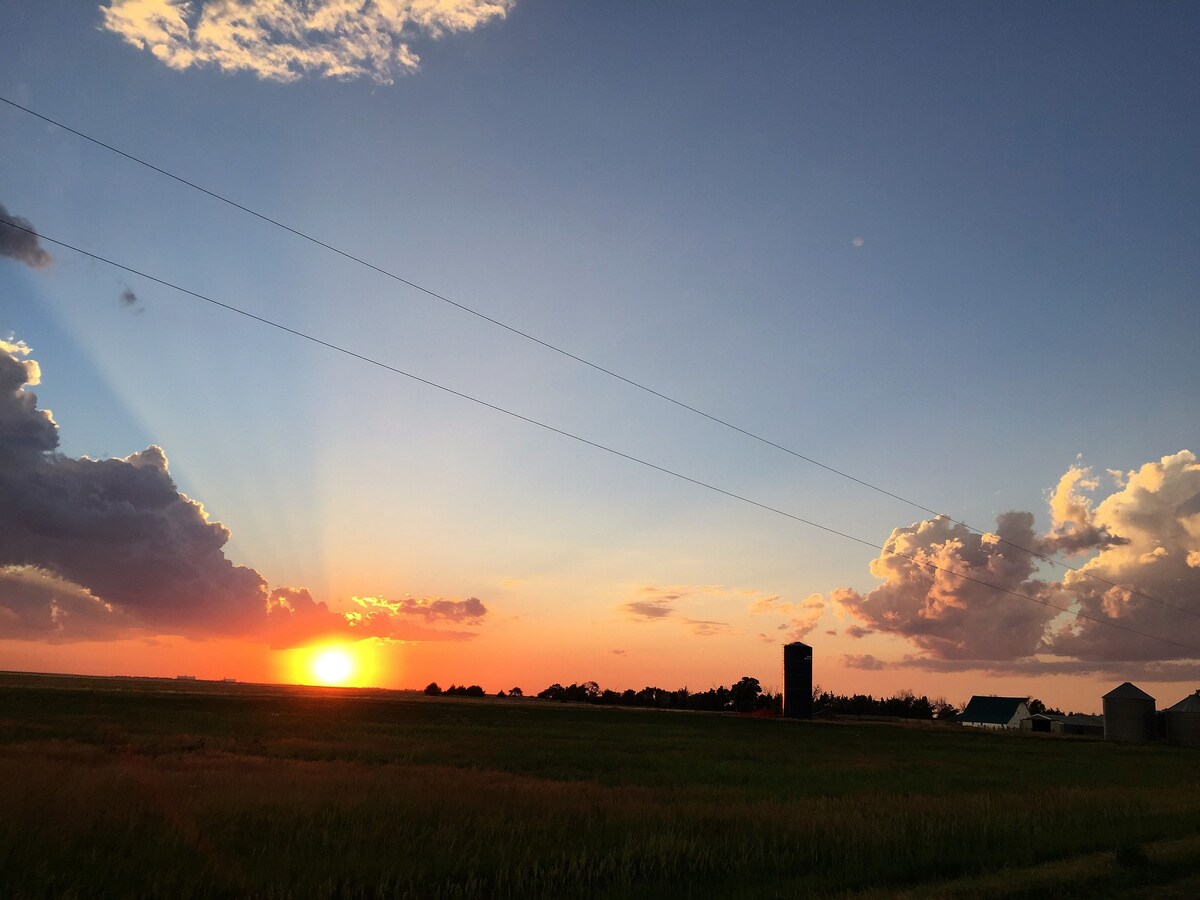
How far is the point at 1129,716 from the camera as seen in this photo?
103500mm

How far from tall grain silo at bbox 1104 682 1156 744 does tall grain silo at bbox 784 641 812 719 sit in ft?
141

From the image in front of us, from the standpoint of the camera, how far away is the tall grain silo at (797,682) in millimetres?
134625

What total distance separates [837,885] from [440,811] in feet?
28.0

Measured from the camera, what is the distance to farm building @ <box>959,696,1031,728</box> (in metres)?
154

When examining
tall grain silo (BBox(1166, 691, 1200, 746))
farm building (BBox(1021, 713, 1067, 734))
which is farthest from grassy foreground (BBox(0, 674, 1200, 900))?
farm building (BBox(1021, 713, 1067, 734))

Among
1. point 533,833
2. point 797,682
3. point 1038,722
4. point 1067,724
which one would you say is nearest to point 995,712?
point 1038,722

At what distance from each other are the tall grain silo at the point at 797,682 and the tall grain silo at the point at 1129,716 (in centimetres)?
4307

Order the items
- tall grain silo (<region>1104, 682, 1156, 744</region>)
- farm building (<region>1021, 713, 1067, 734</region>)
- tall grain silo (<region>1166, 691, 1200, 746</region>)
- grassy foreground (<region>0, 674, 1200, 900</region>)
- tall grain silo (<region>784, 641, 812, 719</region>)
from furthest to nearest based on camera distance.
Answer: farm building (<region>1021, 713, 1067, 734</region>) < tall grain silo (<region>784, 641, 812, 719</region>) < tall grain silo (<region>1104, 682, 1156, 744</region>) < tall grain silo (<region>1166, 691, 1200, 746</region>) < grassy foreground (<region>0, 674, 1200, 900</region>)

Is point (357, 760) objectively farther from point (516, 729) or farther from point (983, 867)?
point (516, 729)

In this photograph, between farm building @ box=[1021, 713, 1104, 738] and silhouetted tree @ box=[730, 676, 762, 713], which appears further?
silhouetted tree @ box=[730, 676, 762, 713]

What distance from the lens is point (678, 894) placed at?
12578 mm

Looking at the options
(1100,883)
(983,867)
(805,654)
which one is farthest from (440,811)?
(805,654)

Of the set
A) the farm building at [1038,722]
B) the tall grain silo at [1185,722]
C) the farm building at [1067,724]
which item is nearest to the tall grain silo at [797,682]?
the farm building at [1067,724]

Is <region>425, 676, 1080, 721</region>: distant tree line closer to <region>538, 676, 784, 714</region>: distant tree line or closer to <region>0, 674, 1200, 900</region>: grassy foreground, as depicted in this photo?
<region>538, 676, 784, 714</region>: distant tree line
